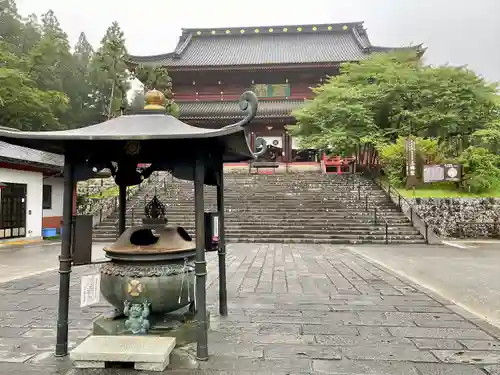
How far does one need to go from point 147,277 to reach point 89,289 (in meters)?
0.62

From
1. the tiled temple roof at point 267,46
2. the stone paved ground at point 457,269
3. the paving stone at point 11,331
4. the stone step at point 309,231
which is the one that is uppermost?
the tiled temple roof at point 267,46

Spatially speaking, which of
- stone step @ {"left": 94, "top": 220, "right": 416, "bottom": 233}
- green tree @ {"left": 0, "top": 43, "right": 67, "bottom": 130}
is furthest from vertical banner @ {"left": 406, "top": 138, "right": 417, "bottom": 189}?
green tree @ {"left": 0, "top": 43, "right": 67, "bottom": 130}

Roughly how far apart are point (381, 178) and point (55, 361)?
2036 cm

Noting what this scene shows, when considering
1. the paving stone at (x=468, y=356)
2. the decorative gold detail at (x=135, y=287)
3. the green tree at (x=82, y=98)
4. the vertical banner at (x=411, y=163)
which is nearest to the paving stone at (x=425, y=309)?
the paving stone at (x=468, y=356)

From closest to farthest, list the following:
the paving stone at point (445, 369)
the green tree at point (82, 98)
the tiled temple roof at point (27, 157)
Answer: the paving stone at point (445, 369) < the tiled temple roof at point (27, 157) < the green tree at point (82, 98)

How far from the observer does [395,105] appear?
20328 millimetres

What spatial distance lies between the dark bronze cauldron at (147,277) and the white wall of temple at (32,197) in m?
13.4

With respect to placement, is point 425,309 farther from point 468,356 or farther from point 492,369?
point 492,369

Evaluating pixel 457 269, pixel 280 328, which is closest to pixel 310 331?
pixel 280 328

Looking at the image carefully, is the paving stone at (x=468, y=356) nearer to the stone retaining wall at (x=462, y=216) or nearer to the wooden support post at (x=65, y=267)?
the wooden support post at (x=65, y=267)

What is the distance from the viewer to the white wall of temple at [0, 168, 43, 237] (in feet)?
51.6

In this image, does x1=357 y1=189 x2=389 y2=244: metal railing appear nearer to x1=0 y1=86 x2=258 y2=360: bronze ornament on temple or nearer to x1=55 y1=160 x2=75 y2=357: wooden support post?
x1=0 y1=86 x2=258 y2=360: bronze ornament on temple

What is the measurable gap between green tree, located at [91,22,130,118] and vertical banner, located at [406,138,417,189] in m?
14.7

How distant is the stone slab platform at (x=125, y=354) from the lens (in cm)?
349
